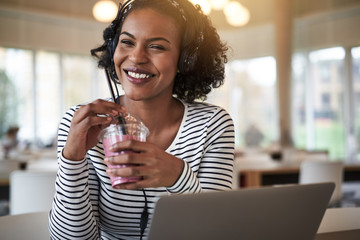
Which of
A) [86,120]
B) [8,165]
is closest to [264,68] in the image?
[8,165]

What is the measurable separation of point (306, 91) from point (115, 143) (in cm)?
968

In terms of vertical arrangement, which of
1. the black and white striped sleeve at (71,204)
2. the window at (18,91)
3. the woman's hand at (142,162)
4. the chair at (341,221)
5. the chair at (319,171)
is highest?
the window at (18,91)

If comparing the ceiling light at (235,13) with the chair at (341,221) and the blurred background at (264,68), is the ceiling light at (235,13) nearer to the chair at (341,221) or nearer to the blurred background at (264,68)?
the blurred background at (264,68)

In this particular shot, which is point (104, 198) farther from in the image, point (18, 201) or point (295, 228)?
point (18, 201)

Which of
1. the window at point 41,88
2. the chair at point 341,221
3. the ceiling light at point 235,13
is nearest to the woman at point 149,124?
the chair at point 341,221

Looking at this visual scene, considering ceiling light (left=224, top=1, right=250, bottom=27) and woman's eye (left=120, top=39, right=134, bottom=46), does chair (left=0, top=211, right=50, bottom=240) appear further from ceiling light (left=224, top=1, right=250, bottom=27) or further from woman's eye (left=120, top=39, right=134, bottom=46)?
ceiling light (left=224, top=1, right=250, bottom=27)

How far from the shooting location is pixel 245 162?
4.12 m

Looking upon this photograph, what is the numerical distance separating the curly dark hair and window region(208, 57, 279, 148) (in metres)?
9.12

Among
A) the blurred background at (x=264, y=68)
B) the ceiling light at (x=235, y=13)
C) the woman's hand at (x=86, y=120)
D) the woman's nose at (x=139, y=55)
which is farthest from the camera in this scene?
the blurred background at (x=264, y=68)

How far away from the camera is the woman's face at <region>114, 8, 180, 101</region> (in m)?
1.31

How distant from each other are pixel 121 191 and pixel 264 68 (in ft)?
32.5

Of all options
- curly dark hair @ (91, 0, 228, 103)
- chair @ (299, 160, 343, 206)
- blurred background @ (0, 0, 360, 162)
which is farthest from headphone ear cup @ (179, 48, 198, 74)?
blurred background @ (0, 0, 360, 162)

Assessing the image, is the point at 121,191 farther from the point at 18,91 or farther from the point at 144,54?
the point at 18,91

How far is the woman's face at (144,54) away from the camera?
1.31 m
